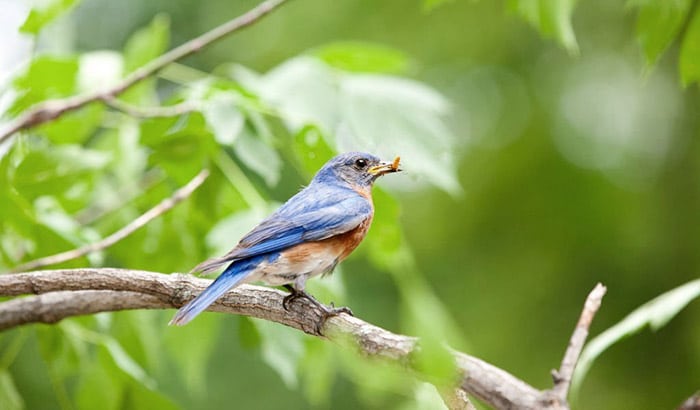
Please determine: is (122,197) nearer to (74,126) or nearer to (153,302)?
(74,126)

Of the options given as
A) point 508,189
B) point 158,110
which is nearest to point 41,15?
point 158,110

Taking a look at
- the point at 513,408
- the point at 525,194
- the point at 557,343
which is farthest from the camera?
the point at 525,194

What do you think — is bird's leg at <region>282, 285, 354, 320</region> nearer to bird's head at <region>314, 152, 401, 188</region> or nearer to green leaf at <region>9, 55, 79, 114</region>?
bird's head at <region>314, 152, 401, 188</region>

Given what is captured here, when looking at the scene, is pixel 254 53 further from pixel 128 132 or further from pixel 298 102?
pixel 298 102

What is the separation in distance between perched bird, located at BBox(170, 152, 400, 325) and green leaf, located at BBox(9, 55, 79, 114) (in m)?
0.84

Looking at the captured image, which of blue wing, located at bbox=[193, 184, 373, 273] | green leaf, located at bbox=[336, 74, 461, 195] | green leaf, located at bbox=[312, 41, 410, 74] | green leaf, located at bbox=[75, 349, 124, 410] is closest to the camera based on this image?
Answer: blue wing, located at bbox=[193, 184, 373, 273]

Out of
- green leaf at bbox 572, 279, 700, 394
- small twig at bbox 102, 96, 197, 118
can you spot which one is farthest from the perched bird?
green leaf at bbox 572, 279, 700, 394

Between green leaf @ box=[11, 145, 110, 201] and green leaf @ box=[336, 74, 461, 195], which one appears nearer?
green leaf @ box=[11, 145, 110, 201]

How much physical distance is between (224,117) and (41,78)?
2.33 ft

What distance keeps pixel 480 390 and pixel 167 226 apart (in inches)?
63.8

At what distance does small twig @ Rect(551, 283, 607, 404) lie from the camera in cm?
155

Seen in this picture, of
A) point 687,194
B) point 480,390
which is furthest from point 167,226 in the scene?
point 687,194

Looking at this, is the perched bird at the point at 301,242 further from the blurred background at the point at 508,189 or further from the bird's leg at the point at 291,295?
the blurred background at the point at 508,189

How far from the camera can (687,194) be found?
5324mm
